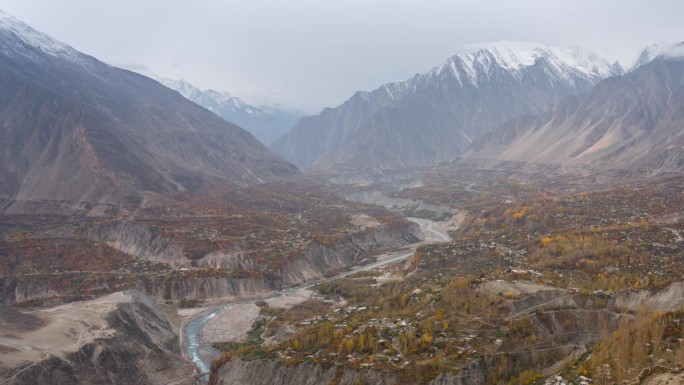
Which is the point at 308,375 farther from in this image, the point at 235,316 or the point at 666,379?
the point at 235,316

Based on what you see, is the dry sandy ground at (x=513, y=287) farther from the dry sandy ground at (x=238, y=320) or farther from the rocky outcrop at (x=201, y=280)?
the rocky outcrop at (x=201, y=280)

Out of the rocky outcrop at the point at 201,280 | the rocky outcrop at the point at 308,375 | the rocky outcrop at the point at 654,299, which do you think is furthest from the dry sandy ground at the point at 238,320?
the rocky outcrop at the point at 654,299

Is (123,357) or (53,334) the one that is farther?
(123,357)

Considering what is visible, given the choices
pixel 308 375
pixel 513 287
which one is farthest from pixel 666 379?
pixel 513 287

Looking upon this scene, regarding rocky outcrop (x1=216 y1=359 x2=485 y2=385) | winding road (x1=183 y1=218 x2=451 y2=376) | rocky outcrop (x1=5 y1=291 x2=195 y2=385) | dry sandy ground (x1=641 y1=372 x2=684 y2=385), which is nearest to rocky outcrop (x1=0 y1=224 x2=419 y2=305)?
winding road (x1=183 y1=218 x2=451 y2=376)

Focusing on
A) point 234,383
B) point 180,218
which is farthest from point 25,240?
point 234,383

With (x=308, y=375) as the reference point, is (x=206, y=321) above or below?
below

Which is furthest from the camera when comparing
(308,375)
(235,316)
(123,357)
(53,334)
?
(235,316)
